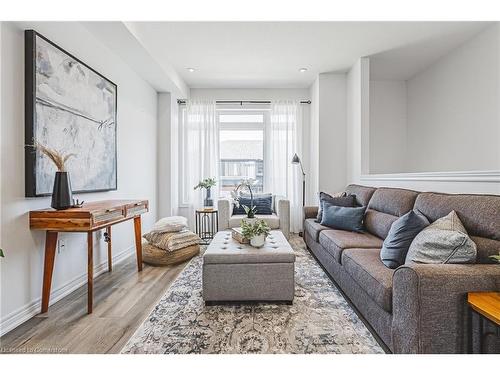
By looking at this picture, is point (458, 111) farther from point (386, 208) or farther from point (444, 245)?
point (444, 245)

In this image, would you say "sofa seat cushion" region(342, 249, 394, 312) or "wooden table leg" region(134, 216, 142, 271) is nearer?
"sofa seat cushion" region(342, 249, 394, 312)

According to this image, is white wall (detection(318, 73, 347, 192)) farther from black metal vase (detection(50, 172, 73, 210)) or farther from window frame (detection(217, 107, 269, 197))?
black metal vase (detection(50, 172, 73, 210))

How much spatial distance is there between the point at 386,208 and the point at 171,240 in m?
2.44

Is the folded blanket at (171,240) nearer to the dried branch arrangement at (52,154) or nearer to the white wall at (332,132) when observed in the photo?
the dried branch arrangement at (52,154)

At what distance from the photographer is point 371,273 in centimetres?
193

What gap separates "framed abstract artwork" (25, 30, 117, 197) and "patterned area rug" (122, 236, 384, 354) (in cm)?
137

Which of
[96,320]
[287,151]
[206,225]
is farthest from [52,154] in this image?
[287,151]

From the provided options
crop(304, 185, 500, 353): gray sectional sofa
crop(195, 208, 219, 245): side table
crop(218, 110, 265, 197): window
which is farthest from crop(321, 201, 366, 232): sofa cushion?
crop(218, 110, 265, 197): window

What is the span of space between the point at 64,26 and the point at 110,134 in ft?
3.73

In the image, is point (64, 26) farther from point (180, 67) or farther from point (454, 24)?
point (454, 24)

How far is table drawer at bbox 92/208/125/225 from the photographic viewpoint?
2303 mm

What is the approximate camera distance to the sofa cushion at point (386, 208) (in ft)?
8.96

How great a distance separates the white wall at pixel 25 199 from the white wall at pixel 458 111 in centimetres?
428

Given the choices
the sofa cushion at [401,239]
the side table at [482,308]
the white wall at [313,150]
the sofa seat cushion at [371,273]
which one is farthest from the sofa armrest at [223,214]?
the side table at [482,308]
